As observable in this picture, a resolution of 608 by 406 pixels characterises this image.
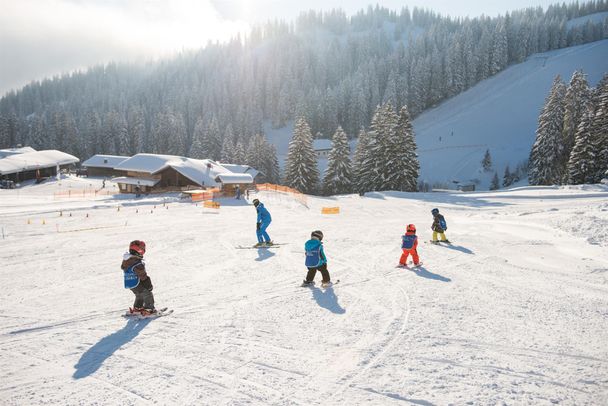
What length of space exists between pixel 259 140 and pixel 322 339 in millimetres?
69730

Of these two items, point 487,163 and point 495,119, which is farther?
point 495,119

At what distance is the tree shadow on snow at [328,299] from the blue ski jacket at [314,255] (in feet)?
2.16

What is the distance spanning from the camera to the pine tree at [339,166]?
52281mm

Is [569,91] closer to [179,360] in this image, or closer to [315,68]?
[179,360]

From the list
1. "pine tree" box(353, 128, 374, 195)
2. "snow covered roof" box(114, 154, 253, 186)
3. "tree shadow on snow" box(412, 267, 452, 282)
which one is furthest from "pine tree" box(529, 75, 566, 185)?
"tree shadow on snow" box(412, 267, 452, 282)

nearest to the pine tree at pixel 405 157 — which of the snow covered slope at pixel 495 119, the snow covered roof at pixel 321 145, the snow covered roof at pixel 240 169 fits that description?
the snow covered slope at pixel 495 119

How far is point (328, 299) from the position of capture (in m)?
8.55

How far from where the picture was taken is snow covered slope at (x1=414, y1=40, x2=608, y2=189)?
74188 millimetres

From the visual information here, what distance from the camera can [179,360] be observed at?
227 inches

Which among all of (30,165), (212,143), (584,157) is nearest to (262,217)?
(584,157)

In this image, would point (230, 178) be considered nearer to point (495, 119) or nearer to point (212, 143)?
point (212, 143)

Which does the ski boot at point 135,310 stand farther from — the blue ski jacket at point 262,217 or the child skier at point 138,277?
the blue ski jacket at point 262,217

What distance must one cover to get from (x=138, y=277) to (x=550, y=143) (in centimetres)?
5273

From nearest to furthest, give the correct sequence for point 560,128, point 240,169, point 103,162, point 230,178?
point 230,178 → point 560,128 → point 240,169 → point 103,162
